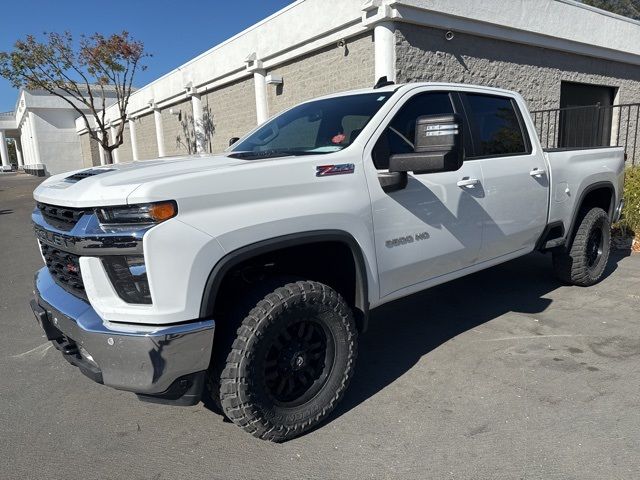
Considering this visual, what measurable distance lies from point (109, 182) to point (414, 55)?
7554 mm

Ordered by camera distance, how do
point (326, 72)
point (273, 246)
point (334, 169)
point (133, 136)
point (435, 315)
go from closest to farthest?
point (273, 246) → point (334, 169) → point (435, 315) → point (326, 72) → point (133, 136)

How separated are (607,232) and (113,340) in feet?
17.3

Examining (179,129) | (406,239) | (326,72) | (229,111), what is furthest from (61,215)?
(179,129)

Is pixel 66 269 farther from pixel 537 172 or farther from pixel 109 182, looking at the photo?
pixel 537 172

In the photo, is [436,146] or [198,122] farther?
[198,122]

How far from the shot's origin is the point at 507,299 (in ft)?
16.6

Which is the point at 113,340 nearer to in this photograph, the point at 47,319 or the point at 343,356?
the point at 47,319

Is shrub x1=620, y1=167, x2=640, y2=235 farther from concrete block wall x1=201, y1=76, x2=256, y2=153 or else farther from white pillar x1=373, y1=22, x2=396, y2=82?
concrete block wall x1=201, y1=76, x2=256, y2=153

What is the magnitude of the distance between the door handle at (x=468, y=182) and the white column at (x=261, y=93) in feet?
31.0

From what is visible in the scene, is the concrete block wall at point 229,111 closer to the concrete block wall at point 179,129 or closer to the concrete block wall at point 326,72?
the concrete block wall at point 326,72

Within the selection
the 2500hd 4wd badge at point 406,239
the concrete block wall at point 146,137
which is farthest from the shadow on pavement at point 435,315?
the concrete block wall at point 146,137

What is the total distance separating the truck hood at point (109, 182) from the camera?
2279mm

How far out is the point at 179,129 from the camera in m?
19.1

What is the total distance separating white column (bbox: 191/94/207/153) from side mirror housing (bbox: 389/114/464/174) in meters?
14.6
